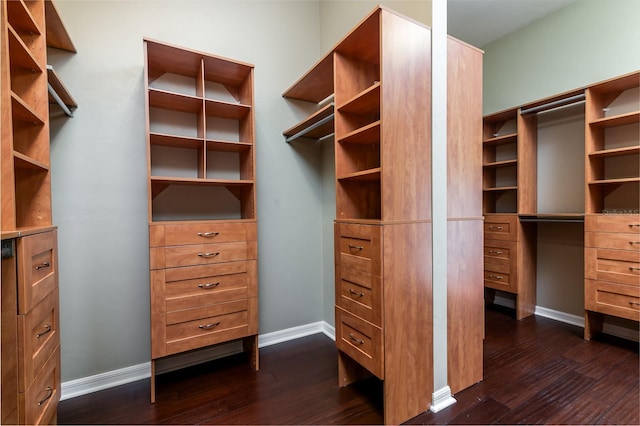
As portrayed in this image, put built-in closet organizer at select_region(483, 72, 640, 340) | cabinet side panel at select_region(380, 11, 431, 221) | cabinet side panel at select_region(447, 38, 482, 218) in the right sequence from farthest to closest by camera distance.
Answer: built-in closet organizer at select_region(483, 72, 640, 340), cabinet side panel at select_region(447, 38, 482, 218), cabinet side panel at select_region(380, 11, 431, 221)

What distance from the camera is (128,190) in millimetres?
2027

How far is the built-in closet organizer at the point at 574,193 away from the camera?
2322mm

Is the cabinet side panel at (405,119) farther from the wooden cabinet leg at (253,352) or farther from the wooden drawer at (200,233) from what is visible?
the wooden cabinet leg at (253,352)

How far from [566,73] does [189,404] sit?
445 centimetres

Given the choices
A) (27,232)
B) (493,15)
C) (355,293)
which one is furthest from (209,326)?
(493,15)

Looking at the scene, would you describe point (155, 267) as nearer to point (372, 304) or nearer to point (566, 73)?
point (372, 304)

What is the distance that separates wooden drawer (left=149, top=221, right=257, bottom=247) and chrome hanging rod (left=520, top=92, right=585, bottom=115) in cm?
307

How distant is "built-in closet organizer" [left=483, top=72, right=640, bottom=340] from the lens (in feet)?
7.62

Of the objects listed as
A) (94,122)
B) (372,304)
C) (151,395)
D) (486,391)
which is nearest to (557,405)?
(486,391)

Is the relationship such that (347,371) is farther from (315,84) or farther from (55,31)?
(55,31)

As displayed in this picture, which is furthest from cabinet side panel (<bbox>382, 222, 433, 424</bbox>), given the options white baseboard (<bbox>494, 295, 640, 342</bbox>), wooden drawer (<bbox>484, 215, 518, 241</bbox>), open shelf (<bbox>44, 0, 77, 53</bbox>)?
white baseboard (<bbox>494, 295, 640, 342</bbox>)

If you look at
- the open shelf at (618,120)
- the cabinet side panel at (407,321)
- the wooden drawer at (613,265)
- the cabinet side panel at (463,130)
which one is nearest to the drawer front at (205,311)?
the cabinet side panel at (407,321)

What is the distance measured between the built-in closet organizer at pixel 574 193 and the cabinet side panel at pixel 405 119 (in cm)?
197

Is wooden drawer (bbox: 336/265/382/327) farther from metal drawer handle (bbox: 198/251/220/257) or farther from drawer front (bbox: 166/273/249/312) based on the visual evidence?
metal drawer handle (bbox: 198/251/220/257)
